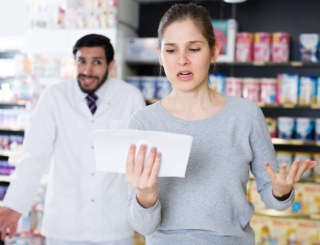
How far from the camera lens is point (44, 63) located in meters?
3.78

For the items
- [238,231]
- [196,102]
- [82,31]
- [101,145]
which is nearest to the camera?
[101,145]

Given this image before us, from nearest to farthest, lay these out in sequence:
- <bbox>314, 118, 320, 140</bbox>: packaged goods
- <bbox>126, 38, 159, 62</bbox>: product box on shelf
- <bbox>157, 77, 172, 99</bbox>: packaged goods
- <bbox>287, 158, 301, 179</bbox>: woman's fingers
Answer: <bbox>287, 158, 301, 179</bbox>: woman's fingers < <bbox>314, 118, 320, 140</bbox>: packaged goods < <bbox>157, 77, 172, 99</bbox>: packaged goods < <bbox>126, 38, 159, 62</bbox>: product box on shelf

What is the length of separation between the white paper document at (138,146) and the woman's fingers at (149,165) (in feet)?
0.05

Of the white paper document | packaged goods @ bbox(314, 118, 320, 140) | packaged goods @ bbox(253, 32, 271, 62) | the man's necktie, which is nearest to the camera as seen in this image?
the white paper document

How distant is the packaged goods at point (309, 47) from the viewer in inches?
127

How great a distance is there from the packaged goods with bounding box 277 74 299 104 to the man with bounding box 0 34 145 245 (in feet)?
5.77

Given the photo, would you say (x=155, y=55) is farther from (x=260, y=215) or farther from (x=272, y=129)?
(x=260, y=215)

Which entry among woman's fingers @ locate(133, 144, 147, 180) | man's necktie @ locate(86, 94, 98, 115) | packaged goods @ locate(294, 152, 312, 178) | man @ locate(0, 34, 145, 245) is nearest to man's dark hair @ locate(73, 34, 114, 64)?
man @ locate(0, 34, 145, 245)

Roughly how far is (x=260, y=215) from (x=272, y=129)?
84 centimetres

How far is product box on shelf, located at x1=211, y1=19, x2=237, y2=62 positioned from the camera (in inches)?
133

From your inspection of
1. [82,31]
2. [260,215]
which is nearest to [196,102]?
[260,215]

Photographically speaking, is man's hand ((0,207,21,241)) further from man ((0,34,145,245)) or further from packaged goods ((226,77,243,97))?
packaged goods ((226,77,243,97))

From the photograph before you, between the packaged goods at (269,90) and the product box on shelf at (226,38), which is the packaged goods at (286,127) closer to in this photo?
the packaged goods at (269,90)

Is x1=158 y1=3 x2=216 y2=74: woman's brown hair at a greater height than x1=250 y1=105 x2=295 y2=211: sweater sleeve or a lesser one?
greater
